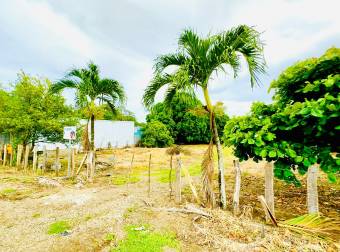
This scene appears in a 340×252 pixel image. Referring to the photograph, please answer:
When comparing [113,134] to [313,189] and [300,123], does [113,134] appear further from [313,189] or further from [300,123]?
[300,123]

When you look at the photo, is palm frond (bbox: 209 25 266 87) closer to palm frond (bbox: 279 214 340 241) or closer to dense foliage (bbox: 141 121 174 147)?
palm frond (bbox: 279 214 340 241)

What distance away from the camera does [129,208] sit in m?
5.38

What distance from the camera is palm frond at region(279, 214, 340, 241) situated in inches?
143

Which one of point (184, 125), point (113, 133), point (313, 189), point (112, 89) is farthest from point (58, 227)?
point (184, 125)

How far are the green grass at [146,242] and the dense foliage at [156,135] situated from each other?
70.7 feet

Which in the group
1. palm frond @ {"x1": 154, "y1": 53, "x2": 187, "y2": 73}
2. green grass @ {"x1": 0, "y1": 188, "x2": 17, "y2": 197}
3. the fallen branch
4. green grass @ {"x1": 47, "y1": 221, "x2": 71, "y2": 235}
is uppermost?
palm frond @ {"x1": 154, "y1": 53, "x2": 187, "y2": 73}

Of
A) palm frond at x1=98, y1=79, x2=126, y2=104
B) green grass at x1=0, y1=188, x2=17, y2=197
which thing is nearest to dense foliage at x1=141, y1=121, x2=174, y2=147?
palm frond at x1=98, y1=79, x2=126, y2=104

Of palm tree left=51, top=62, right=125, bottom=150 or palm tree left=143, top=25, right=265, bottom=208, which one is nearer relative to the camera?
palm tree left=143, top=25, right=265, bottom=208

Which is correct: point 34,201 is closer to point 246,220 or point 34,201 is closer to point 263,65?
point 246,220

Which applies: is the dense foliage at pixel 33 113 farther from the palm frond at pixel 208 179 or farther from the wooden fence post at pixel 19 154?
the palm frond at pixel 208 179

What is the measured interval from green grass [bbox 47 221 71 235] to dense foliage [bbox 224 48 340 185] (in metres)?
3.33

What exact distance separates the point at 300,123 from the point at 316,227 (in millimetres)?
1739

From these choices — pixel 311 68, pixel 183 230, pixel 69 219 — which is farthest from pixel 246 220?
pixel 69 219

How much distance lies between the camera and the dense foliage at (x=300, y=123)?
2961 millimetres
